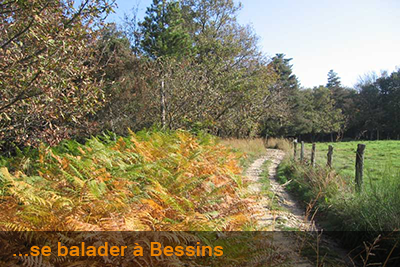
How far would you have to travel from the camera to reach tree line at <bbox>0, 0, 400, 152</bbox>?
4.39 metres

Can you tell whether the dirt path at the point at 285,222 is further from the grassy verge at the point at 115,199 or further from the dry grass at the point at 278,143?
the dry grass at the point at 278,143

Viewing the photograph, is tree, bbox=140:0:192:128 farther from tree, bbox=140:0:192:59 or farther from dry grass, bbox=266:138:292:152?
dry grass, bbox=266:138:292:152

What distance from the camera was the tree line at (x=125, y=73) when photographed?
4387 millimetres

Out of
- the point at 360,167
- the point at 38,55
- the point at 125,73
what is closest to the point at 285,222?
the point at 360,167

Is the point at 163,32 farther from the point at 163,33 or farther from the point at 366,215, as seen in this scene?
the point at 366,215

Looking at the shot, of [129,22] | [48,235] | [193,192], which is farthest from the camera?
[129,22]

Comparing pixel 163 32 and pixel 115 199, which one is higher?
pixel 163 32

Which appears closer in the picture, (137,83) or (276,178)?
(276,178)

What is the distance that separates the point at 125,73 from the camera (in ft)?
40.4

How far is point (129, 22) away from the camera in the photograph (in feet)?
46.1

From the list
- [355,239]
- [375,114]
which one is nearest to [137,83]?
[355,239]

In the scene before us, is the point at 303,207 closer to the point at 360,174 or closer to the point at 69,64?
the point at 360,174

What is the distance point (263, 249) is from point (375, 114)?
148 ft

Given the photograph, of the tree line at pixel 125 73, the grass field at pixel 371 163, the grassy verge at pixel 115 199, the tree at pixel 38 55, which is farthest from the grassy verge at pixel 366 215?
the tree at pixel 38 55
